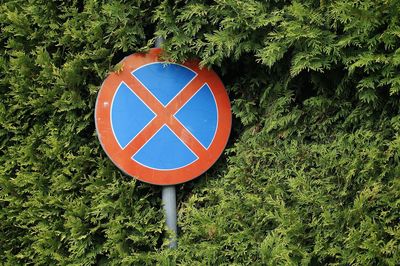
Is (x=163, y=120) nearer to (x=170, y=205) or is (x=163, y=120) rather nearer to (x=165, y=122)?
(x=165, y=122)

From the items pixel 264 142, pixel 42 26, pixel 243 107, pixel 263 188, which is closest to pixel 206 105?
pixel 243 107

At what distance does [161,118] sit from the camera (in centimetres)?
312

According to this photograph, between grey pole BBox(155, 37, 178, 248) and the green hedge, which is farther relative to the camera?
grey pole BBox(155, 37, 178, 248)

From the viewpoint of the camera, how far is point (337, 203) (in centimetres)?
257

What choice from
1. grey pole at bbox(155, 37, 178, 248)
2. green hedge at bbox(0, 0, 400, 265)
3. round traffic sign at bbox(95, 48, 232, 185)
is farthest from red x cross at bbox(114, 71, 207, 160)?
grey pole at bbox(155, 37, 178, 248)

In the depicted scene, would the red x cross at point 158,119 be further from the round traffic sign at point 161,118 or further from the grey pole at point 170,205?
the grey pole at point 170,205

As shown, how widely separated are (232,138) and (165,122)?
496 millimetres

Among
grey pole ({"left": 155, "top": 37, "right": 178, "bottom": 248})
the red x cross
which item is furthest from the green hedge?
the red x cross

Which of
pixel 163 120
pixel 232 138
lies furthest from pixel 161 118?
pixel 232 138

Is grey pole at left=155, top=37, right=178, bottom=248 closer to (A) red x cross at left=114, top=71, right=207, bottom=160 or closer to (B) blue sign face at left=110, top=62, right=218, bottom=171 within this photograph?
(B) blue sign face at left=110, top=62, right=218, bottom=171

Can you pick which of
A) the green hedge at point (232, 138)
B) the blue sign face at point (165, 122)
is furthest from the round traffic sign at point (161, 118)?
the green hedge at point (232, 138)

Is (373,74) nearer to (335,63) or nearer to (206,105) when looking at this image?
(335,63)

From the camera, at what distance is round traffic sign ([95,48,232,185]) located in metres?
3.07

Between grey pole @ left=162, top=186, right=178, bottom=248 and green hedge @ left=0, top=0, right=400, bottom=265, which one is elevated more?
green hedge @ left=0, top=0, right=400, bottom=265
